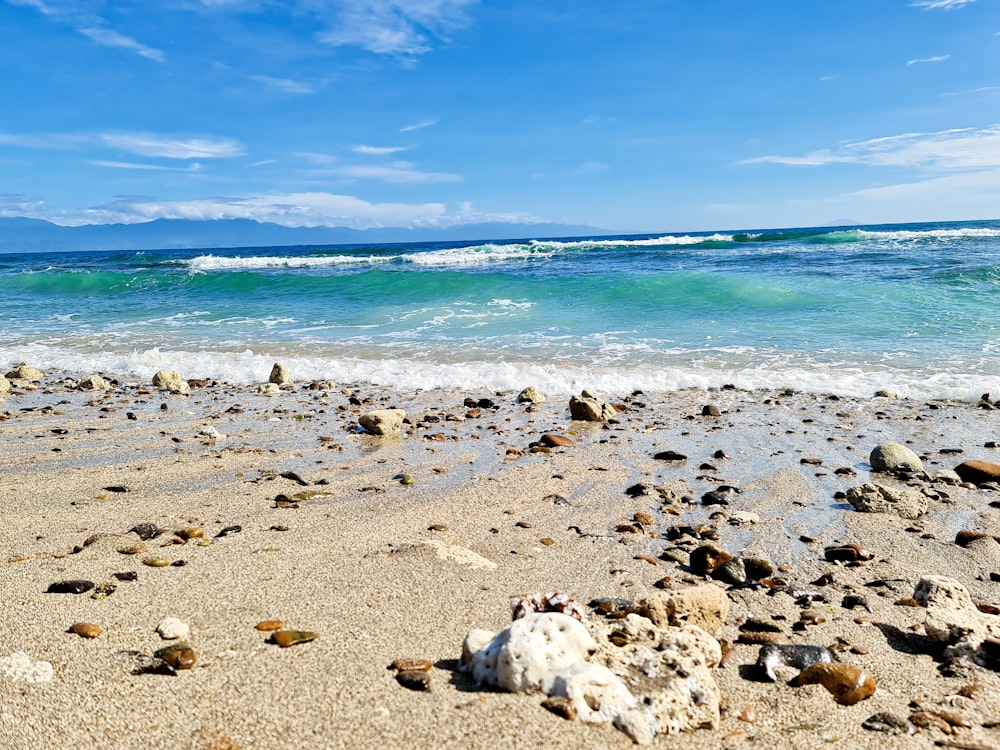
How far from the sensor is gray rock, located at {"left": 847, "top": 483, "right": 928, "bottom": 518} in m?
4.18

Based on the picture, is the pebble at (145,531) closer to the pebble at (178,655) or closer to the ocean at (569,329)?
the pebble at (178,655)

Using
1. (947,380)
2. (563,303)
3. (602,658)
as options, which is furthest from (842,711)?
(563,303)

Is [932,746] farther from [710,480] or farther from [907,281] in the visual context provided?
[907,281]

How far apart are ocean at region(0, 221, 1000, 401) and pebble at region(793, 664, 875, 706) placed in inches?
233

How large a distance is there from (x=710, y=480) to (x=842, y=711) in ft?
8.96

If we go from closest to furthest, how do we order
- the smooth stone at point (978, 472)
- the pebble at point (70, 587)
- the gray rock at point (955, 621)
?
the gray rock at point (955, 621) → the pebble at point (70, 587) → the smooth stone at point (978, 472)

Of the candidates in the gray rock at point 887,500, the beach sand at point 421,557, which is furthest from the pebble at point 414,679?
the gray rock at point 887,500

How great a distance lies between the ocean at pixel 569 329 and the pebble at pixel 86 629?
613cm

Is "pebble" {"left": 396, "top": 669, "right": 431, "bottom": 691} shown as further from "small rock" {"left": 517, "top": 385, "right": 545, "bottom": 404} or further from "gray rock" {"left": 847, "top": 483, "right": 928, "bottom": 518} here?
"small rock" {"left": 517, "top": 385, "right": 545, "bottom": 404}

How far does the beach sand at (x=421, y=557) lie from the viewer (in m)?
2.04

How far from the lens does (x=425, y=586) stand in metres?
3.02

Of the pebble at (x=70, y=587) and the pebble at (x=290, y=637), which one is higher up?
the pebble at (x=70, y=587)

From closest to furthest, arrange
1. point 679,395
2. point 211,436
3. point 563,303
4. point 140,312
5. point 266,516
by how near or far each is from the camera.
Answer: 1. point 266,516
2. point 211,436
3. point 679,395
4. point 563,303
5. point 140,312

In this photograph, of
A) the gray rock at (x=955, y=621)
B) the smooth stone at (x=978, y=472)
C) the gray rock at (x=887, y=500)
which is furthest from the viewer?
the smooth stone at (x=978, y=472)
